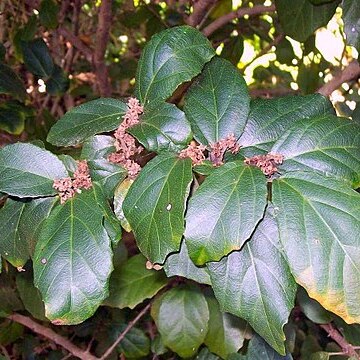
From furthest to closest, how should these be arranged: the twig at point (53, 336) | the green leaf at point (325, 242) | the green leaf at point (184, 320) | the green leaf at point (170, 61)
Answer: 1. the twig at point (53, 336)
2. the green leaf at point (184, 320)
3. the green leaf at point (170, 61)
4. the green leaf at point (325, 242)

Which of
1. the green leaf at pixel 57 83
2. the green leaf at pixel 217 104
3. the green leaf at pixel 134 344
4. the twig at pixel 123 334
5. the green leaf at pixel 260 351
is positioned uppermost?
the green leaf at pixel 217 104

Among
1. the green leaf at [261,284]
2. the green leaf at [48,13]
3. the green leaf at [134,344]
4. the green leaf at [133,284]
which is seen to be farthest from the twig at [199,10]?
the green leaf at [261,284]

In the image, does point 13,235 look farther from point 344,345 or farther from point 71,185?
point 344,345

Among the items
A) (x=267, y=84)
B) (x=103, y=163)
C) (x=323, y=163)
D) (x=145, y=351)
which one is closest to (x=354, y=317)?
(x=323, y=163)

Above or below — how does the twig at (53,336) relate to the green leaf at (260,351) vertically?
below

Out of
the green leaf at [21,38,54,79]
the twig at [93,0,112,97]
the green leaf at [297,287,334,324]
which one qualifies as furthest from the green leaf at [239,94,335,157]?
the green leaf at [21,38,54,79]

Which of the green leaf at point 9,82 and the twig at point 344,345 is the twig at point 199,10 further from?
the twig at point 344,345

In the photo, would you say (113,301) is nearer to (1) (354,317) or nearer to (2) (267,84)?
(1) (354,317)

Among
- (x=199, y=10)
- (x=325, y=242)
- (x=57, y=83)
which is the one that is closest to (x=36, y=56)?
(x=57, y=83)
